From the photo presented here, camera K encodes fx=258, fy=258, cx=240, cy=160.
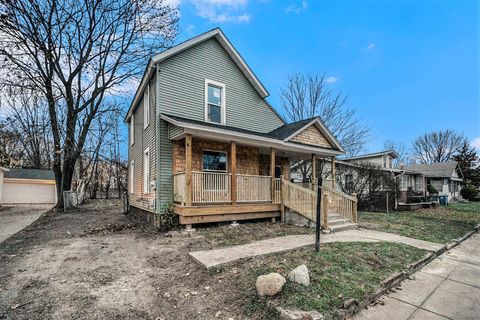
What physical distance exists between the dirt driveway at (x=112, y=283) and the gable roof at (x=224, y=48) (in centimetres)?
676

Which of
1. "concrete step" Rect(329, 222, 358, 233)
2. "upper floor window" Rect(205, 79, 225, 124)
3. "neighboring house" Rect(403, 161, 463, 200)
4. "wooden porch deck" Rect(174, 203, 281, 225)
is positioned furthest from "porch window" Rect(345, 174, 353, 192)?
"neighboring house" Rect(403, 161, 463, 200)

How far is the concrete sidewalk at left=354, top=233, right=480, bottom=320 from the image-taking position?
3.57 m

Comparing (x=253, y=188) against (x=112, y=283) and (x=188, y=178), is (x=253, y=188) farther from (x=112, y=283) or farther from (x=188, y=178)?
(x=112, y=283)

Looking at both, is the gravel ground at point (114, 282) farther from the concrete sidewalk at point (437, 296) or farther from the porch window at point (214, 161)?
the porch window at point (214, 161)

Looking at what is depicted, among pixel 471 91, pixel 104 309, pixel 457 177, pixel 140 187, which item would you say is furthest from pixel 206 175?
pixel 457 177

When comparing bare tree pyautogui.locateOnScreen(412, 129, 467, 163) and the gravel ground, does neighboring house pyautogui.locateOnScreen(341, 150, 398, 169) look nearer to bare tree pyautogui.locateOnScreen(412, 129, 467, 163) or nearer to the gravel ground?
the gravel ground

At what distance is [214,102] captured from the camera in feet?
38.1

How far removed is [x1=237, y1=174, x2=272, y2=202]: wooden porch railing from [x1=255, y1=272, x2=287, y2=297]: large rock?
596cm

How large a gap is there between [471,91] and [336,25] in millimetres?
14357

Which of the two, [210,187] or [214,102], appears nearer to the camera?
[210,187]

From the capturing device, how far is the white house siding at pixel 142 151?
10087 millimetres

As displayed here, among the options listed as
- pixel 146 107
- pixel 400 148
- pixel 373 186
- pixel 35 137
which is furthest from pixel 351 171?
pixel 400 148

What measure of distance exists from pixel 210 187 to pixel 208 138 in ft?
5.77

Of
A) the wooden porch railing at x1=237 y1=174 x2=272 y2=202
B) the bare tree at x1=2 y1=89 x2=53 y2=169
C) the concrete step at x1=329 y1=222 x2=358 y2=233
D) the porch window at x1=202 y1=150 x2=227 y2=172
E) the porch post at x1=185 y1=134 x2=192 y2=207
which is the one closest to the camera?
the porch post at x1=185 y1=134 x2=192 y2=207
